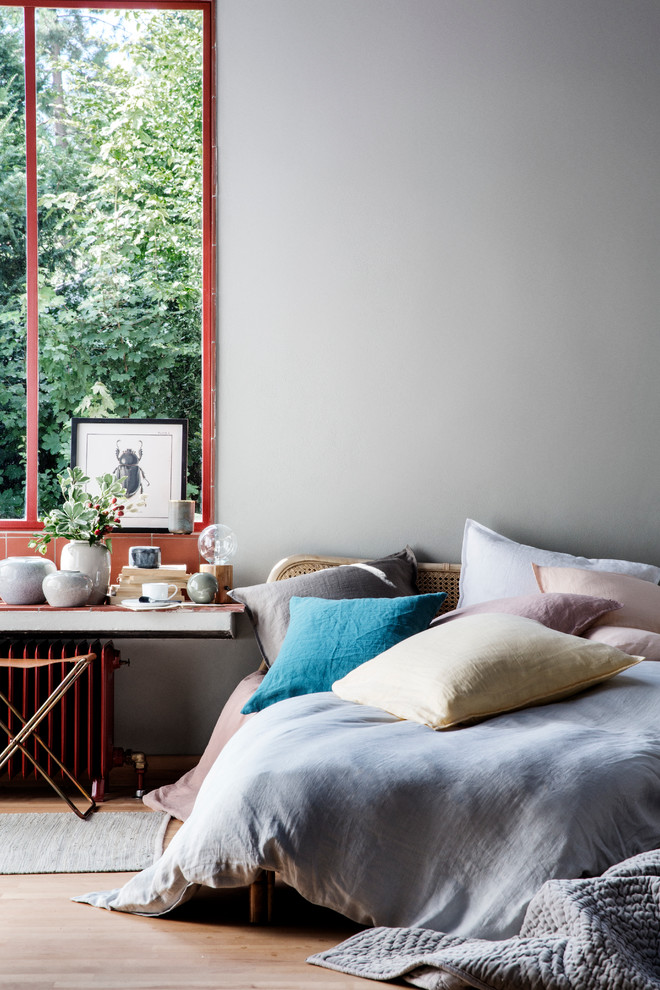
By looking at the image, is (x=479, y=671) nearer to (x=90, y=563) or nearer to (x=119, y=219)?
Result: (x=90, y=563)

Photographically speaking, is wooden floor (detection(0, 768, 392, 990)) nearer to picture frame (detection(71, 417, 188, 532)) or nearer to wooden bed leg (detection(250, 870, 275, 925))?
wooden bed leg (detection(250, 870, 275, 925))

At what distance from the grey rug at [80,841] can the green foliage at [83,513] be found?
1.00m

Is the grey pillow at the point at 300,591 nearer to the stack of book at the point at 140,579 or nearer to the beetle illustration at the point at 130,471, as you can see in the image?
the stack of book at the point at 140,579

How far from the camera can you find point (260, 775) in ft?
6.42

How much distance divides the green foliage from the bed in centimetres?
119

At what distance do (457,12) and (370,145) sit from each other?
0.67 meters

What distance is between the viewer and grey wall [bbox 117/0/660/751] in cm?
369

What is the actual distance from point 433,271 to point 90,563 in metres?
1.84

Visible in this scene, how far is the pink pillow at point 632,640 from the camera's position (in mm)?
2748

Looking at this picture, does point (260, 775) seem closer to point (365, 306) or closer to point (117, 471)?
point (117, 471)

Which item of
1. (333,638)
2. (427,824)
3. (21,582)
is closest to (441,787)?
(427,824)

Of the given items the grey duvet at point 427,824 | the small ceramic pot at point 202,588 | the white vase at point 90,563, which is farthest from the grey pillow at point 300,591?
the grey duvet at point 427,824

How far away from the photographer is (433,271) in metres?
3.71

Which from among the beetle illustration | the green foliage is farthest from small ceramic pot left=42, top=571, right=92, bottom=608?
the beetle illustration
